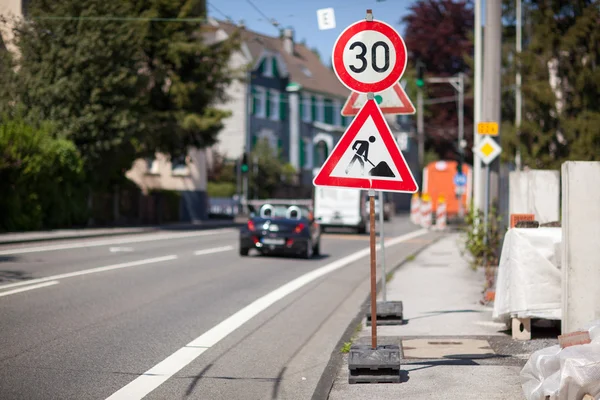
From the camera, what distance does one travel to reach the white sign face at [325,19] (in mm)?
15698

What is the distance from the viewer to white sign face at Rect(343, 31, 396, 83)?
24.9 feet

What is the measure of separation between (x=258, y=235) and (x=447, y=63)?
127 ft

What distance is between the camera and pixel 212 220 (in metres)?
49.8

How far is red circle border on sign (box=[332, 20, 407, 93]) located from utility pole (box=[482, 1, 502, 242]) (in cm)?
952

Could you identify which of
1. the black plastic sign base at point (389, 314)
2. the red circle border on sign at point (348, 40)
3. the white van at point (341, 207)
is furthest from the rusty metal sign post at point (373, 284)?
the white van at point (341, 207)

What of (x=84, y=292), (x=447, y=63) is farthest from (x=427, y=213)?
(x=84, y=292)

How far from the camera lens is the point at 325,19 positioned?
16.0 metres

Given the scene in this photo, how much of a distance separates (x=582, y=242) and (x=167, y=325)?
458 centimetres

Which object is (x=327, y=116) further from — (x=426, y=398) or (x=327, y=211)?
(x=426, y=398)

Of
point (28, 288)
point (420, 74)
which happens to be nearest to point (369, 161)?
point (28, 288)

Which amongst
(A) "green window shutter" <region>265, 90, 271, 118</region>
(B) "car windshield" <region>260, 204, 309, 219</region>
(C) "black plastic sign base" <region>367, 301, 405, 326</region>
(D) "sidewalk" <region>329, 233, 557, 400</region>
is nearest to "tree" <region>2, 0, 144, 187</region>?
(B) "car windshield" <region>260, 204, 309, 219</region>

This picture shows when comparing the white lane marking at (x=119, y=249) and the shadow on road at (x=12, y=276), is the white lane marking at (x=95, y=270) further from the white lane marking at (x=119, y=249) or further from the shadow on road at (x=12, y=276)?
the white lane marking at (x=119, y=249)

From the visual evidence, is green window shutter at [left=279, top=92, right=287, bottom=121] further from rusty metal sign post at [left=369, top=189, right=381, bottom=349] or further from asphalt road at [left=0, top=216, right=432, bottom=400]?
rusty metal sign post at [left=369, top=189, right=381, bottom=349]

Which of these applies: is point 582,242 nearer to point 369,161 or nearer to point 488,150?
point 369,161
